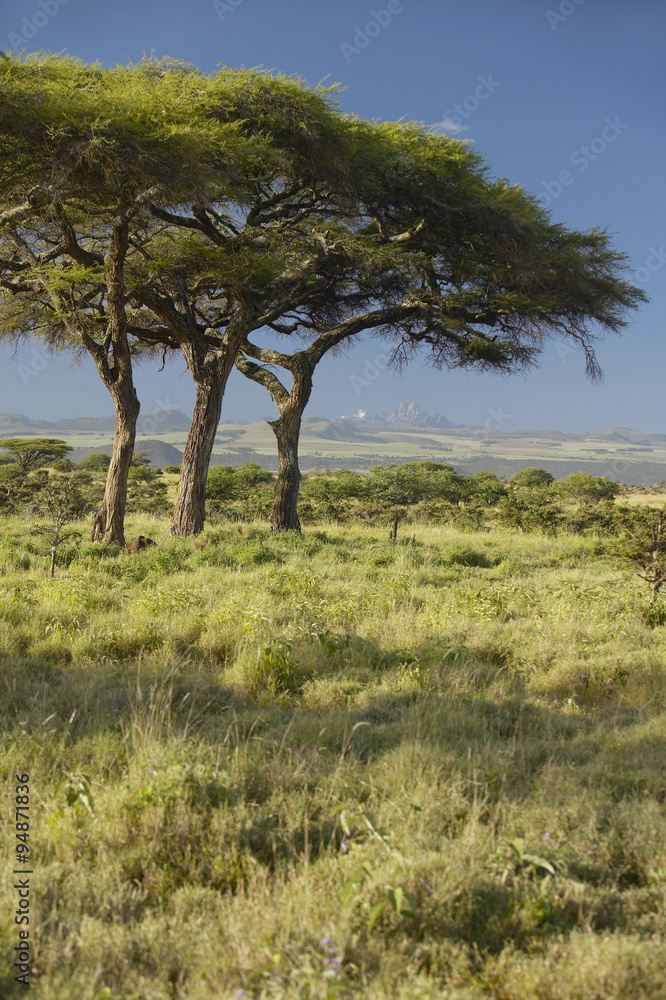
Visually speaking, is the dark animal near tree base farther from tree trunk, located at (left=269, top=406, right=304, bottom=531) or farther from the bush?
the bush

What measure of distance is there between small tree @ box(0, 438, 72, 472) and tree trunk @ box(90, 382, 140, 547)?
23.5m

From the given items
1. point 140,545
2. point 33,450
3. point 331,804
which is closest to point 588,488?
point 140,545

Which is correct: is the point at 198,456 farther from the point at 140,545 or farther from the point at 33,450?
the point at 33,450

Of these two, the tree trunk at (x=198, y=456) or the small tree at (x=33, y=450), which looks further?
the small tree at (x=33, y=450)

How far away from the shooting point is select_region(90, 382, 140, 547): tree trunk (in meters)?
12.6

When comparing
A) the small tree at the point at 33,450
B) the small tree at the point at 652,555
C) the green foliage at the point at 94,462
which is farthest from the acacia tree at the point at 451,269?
the green foliage at the point at 94,462

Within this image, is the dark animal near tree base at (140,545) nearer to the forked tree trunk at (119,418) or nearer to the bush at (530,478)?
the forked tree trunk at (119,418)

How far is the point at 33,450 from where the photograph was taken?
36.4m

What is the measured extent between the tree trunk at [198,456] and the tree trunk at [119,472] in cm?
197

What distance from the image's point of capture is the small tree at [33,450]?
115 feet

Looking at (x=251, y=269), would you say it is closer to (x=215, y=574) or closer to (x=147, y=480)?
(x=215, y=574)

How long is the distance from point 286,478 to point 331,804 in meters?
12.8

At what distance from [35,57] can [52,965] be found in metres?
12.5

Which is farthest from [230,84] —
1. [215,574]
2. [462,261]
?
[215,574]
